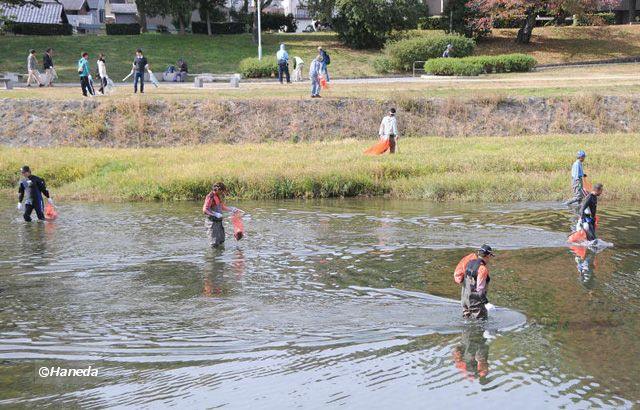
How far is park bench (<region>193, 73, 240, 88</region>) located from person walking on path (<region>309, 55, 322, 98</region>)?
26.1 feet

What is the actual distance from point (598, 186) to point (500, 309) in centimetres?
508

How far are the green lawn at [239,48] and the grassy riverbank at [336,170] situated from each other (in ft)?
77.8

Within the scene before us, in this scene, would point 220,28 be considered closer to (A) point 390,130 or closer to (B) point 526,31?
(B) point 526,31

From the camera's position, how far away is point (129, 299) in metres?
15.8

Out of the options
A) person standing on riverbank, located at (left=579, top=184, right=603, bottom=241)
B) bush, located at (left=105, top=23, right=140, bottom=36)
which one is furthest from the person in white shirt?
bush, located at (left=105, top=23, right=140, bottom=36)

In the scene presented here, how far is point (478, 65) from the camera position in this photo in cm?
5053

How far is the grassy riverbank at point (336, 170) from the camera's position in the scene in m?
27.6

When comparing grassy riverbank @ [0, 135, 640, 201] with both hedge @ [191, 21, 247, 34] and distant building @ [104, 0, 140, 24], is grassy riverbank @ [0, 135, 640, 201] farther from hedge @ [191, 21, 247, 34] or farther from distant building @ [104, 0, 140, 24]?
distant building @ [104, 0, 140, 24]

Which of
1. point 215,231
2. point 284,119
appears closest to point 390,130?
point 284,119

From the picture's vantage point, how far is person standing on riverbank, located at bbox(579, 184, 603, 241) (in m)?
19.3

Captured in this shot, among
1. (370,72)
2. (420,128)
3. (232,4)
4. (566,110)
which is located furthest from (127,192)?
(232,4)

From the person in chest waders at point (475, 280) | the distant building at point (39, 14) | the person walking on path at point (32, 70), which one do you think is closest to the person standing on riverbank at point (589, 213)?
the person in chest waders at point (475, 280)

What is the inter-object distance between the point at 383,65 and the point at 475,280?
42911mm

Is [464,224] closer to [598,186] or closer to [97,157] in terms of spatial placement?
[598,186]
